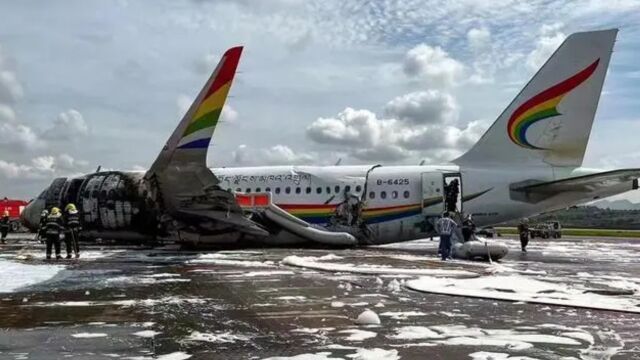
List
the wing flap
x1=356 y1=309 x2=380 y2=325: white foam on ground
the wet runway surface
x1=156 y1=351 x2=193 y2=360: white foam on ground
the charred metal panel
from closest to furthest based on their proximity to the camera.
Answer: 1. x1=156 y1=351 x2=193 y2=360: white foam on ground
2. the wet runway surface
3. x1=356 y1=309 x2=380 y2=325: white foam on ground
4. the wing flap
5. the charred metal panel

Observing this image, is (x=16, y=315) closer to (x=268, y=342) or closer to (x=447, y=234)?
(x=268, y=342)

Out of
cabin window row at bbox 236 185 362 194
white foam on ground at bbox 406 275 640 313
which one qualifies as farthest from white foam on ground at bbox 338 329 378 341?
cabin window row at bbox 236 185 362 194

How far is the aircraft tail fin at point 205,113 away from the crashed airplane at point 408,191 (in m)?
2.43

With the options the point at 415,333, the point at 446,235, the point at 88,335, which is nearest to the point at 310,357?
the point at 415,333

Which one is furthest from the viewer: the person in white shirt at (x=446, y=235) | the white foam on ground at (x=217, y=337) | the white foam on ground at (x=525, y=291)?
the person in white shirt at (x=446, y=235)

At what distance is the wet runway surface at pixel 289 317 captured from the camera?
639 cm

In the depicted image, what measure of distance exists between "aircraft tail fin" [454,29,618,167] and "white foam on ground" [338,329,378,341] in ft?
56.1

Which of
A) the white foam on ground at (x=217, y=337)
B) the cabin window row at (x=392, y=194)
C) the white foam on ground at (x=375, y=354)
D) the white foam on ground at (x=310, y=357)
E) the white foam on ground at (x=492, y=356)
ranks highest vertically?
the cabin window row at (x=392, y=194)

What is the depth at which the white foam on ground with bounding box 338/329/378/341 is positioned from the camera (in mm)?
6971

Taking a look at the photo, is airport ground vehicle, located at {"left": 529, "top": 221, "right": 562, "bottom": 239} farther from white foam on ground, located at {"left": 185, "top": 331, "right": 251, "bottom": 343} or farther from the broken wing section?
white foam on ground, located at {"left": 185, "top": 331, "right": 251, "bottom": 343}

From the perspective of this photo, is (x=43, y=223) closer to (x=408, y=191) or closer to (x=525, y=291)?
(x=408, y=191)

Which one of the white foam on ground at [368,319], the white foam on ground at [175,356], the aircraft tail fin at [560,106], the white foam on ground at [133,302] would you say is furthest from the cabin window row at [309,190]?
the white foam on ground at [175,356]

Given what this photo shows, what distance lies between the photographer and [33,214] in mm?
25359

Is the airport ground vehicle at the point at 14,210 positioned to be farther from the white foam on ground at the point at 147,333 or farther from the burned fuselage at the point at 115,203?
the white foam on ground at the point at 147,333
